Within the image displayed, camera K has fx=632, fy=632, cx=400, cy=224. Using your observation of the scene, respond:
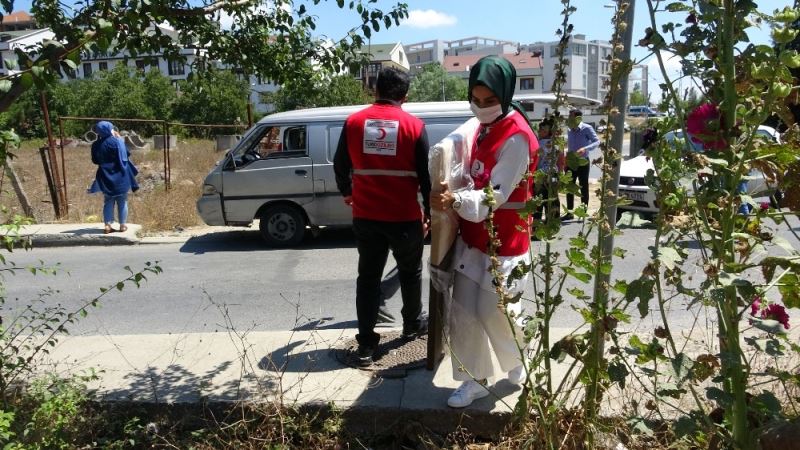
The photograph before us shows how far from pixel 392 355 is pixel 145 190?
45.4 feet

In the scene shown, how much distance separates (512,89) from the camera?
9.54 feet

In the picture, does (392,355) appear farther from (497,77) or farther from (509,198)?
(497,77)

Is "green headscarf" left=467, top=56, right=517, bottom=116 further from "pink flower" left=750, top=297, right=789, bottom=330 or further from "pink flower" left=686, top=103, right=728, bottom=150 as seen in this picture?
"pink flower" left=750, top=297, right=789, bottom=330

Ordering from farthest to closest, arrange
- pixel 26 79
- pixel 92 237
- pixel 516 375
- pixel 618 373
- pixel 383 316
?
pixel 92 237, pixel 383 316, pixel 516 375, pixel 26 79, pixel 618 373

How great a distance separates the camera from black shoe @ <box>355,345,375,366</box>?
3.72 metres

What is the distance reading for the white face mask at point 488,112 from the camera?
9.56ft

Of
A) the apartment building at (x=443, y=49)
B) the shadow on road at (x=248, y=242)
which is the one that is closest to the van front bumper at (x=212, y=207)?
the shadow on road at (x=248, y=242)

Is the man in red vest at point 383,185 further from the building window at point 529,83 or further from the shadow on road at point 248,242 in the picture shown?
the building window at point 529,83

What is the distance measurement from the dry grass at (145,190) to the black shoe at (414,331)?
7.90ft

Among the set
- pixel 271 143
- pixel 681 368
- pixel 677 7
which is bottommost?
pixel 681 368

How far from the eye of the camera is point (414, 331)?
4.13m

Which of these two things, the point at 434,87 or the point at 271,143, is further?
the point at 434,87

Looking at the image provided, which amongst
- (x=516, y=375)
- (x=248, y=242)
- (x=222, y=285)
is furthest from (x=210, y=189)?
(x=516, y=375)

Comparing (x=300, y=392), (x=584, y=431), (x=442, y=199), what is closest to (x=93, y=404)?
(x=300, y=392)
